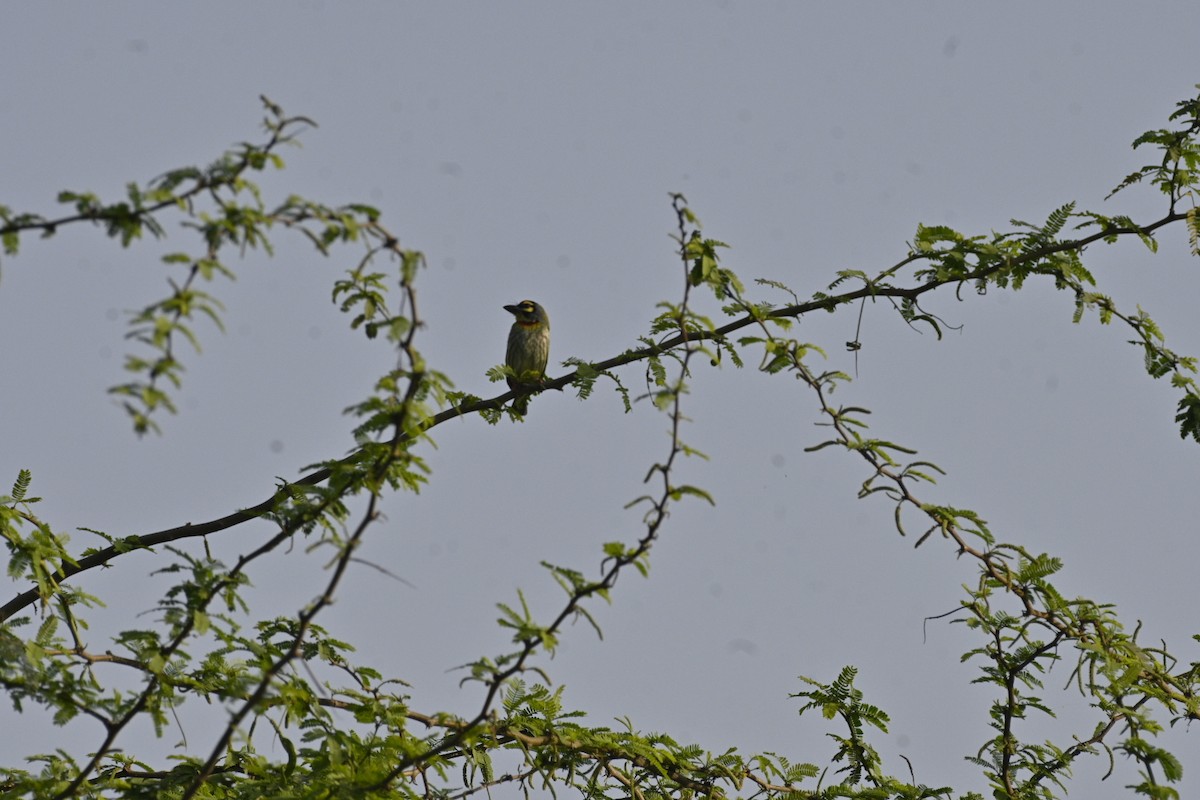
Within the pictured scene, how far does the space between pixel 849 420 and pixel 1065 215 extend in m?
1.19

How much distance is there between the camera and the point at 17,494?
14.4 feet

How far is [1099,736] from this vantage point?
4.48m

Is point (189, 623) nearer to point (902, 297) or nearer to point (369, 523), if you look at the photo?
point (369, 523)

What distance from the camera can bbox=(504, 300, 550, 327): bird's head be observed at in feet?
35.2

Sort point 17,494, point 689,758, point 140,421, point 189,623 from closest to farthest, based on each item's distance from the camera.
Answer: point 140,421 < point 189,623 < point 17,494 < point 689,758

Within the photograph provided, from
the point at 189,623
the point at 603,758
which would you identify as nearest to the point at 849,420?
the point at 603,758

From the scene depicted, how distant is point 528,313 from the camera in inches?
425

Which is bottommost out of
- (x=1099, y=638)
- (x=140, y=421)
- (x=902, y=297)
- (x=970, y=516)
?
(x=140, y=421)

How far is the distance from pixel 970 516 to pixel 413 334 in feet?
6.52

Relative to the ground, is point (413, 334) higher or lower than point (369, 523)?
higher

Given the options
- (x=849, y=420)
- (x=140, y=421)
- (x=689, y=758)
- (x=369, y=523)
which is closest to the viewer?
(x=140, y=421)

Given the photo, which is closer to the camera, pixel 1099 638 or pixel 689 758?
pixel 1099 638

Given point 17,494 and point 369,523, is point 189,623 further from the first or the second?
point 17,494

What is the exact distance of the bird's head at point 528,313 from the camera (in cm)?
1074
